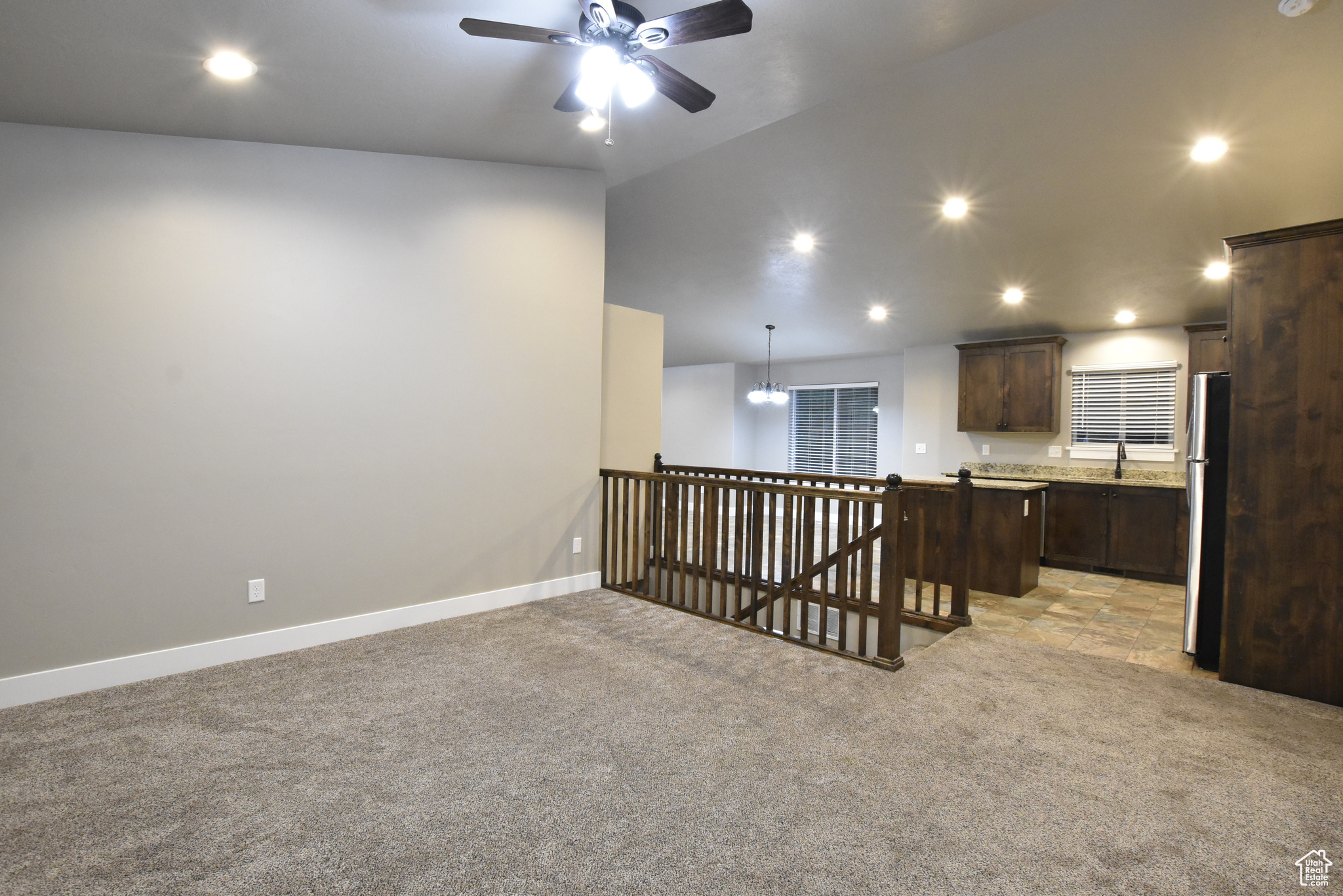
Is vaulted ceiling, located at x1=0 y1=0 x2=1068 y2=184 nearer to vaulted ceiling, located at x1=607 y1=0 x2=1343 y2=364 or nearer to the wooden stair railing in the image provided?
vaulted ceiling, located at x1=607 y1=0 x2=1343 y2=364

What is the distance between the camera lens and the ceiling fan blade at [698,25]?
6.21ft

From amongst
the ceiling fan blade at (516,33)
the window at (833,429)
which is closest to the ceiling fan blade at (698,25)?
the ceiling fan blade at (516,33)

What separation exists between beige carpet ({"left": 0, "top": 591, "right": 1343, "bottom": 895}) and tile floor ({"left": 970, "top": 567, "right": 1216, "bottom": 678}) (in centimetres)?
46

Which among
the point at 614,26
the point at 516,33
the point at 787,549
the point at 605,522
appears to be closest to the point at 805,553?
the point at 787,549

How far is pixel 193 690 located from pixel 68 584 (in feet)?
2.30

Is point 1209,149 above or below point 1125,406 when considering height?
above

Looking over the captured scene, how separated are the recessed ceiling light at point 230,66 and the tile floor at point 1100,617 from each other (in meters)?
4.67

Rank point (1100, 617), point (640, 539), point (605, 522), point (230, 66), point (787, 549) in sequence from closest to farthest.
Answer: point (230, 66), point (787, 549), point (1100, 617), point (605, 522), point (640, 539)

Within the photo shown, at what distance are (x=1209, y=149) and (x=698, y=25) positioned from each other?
309cm

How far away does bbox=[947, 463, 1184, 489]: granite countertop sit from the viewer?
5.44m

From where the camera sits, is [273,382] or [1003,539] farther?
[1003,539]

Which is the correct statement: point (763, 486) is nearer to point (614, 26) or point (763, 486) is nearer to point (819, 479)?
point (819, 479)

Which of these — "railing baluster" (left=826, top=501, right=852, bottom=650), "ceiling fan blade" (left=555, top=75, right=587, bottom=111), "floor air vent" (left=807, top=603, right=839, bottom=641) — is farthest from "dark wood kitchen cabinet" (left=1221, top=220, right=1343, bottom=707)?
"ceiling fan blade" (left=555, top=75, right=587, bottom=111)

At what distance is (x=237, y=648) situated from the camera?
3025mm
